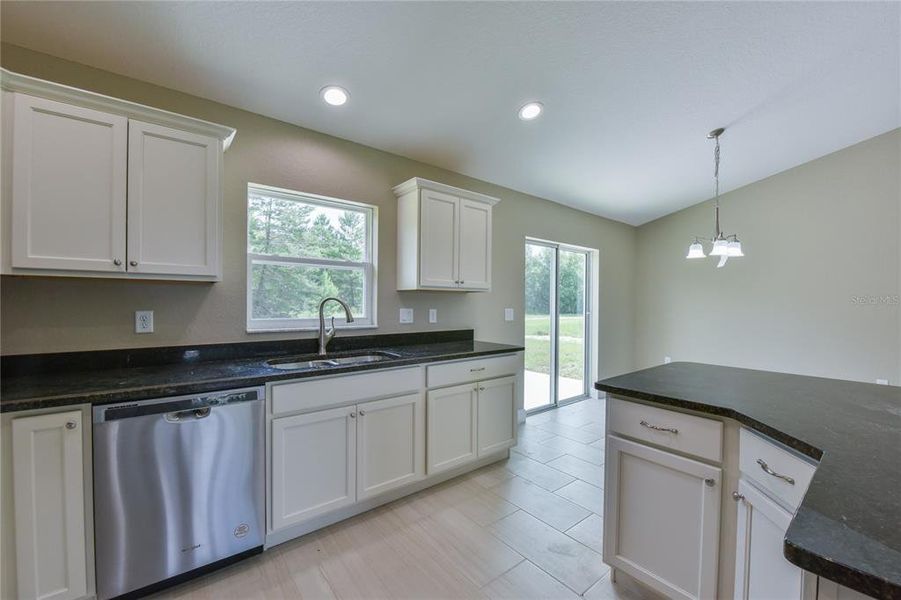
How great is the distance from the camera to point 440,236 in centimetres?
289

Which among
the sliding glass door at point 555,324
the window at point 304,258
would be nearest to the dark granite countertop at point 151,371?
the window at point 304,258

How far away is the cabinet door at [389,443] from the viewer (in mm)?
2158

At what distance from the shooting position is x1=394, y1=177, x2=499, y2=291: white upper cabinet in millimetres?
2799

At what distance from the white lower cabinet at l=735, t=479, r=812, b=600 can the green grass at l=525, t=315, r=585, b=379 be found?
2831 millimetres

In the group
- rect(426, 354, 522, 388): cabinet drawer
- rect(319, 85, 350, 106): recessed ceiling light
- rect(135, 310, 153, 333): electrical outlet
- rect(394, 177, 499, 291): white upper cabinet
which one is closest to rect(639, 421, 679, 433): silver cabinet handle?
rect(426, 354, 522, 388): cabinet drawer

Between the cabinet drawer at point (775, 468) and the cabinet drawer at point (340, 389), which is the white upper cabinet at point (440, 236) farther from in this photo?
the cabinet drawer at point (775, 468)

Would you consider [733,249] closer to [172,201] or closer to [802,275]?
[802,275]

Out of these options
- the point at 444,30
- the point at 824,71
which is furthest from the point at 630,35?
the point at 824,71

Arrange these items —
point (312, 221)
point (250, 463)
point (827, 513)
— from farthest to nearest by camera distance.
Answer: point (312, 221), point (250, 463), point (827, 513)

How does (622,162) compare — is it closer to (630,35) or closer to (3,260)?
(630,35)

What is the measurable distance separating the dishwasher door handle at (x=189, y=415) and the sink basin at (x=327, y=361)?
1.62ft

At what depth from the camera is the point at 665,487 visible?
1489 millimetres

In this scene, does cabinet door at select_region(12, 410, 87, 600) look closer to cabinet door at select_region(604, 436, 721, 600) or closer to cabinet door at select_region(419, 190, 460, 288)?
cabinet door at select_region(419, 190, 460, 288)

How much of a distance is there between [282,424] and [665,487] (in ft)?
5.79
